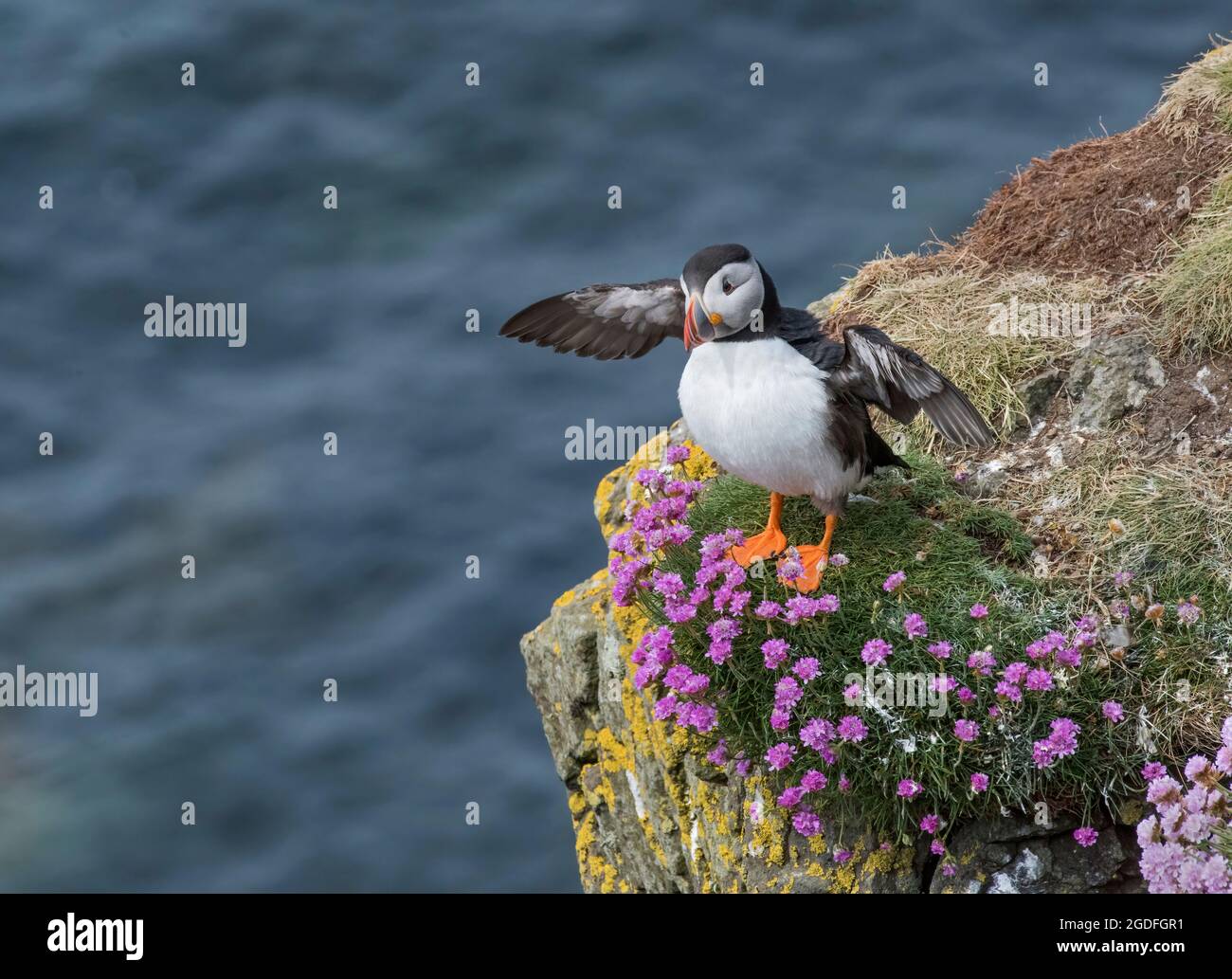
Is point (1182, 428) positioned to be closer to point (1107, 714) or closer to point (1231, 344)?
point (1231, 344)

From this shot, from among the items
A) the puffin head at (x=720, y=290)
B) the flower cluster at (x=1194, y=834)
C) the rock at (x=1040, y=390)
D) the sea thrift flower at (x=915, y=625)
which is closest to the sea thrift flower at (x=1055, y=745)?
the flower cluster at (x=1194, y=834)

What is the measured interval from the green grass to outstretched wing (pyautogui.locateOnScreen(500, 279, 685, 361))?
912 mm

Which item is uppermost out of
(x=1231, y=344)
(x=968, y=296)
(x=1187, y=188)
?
(x=1187, y=188)

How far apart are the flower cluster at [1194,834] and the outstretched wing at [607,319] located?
8.44ft

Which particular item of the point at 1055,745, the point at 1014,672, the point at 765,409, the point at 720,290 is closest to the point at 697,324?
the point at 720,290

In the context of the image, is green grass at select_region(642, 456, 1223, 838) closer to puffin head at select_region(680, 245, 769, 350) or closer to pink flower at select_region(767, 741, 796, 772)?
pink flower at select_region(767, 741, 796, 772)

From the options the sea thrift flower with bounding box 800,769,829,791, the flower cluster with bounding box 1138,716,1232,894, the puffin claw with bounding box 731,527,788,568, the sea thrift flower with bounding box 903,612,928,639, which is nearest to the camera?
the flower cluster with bounding box 1138,716,1232,894

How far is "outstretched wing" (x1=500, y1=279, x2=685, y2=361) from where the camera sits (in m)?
6.24

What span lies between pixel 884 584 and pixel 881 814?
0.85m

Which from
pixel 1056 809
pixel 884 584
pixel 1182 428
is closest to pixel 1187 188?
pixel 1182 428

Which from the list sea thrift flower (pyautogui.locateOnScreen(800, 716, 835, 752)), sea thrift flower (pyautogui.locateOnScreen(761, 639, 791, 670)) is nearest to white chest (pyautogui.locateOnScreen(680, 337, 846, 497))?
sea thrift flower (pyautogui.locateOnScreen(761, 639, 791, 670))

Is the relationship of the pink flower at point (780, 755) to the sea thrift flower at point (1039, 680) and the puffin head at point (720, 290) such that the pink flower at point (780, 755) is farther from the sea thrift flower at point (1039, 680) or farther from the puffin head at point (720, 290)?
A: the puffin head at point (720, 290)

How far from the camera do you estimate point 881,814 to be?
213 inches

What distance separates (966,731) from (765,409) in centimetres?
130
